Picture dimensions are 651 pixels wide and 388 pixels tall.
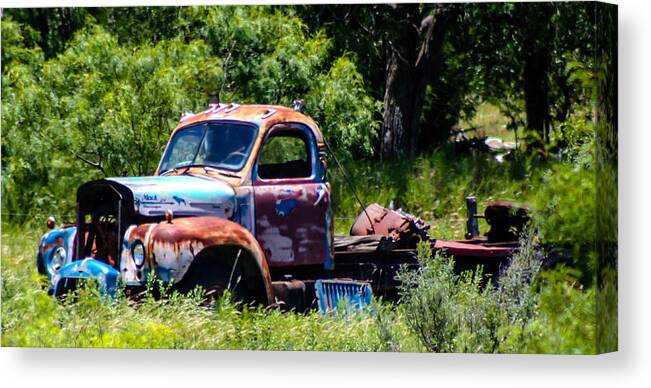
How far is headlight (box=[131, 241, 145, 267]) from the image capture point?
379 inches

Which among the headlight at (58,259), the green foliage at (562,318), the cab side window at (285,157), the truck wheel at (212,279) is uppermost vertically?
the cab side window at (285,157)

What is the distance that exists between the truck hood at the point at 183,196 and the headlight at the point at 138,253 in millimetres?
217

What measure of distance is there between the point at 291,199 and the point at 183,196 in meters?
0.75

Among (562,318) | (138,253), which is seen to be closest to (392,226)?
(562,318)

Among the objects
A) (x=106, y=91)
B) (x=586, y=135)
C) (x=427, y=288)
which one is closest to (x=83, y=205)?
(x=106, y=91)

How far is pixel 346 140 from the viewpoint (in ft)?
32.9

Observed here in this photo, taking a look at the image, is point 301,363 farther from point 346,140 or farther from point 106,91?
point 106,91

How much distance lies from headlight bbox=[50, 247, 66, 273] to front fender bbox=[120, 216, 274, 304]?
1.88ft

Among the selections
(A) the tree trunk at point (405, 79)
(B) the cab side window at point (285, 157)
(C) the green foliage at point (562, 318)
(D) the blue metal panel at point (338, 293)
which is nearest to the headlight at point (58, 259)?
(B) the cab side window at point (285, 157)

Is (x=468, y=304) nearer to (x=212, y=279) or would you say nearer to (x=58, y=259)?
(x=212, y=279)

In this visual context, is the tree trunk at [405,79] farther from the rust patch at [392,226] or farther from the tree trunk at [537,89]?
the tree trunk at [537,89]

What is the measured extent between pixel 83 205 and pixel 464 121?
8.92ft

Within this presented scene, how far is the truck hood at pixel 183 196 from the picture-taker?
9625mm

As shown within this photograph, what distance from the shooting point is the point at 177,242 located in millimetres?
9539
